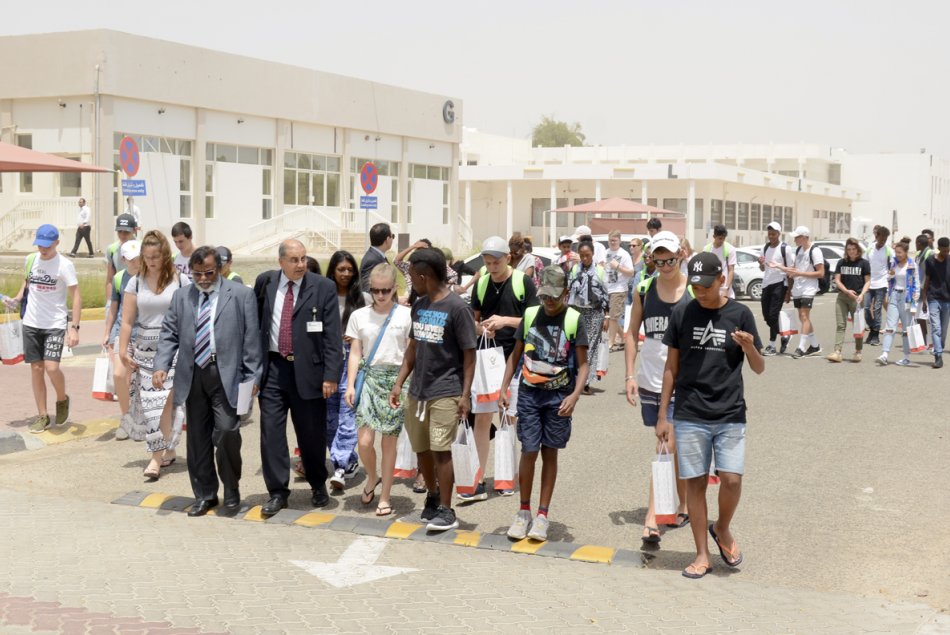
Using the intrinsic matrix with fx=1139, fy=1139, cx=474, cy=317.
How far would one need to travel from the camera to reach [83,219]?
31406 mm

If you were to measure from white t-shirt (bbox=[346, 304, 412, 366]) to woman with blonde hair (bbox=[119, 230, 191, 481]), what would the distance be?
6.25 feet

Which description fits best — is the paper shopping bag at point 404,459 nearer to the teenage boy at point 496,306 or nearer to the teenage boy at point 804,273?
the teenage boy at point 496,306

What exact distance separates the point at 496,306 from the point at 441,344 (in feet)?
3.95

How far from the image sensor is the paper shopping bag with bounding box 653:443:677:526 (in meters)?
6.69

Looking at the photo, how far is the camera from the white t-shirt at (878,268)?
17109 mm

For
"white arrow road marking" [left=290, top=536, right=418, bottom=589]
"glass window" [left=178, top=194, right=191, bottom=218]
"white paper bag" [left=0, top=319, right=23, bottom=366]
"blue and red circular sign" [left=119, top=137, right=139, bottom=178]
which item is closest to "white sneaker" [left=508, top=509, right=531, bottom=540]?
"white arrow road marking" [left=290, top=536, right=418, bottom=589]

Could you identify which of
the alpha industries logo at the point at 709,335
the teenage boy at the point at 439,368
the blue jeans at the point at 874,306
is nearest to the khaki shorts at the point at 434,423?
the teenage boy at the point at 439,368

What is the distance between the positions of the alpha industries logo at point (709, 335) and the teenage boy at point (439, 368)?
5.02 feet

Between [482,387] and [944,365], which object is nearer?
[482,387]

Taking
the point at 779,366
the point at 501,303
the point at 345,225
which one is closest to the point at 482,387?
the point at 501,303

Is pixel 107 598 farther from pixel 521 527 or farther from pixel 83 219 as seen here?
pixel 83 219

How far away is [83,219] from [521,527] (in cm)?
2695

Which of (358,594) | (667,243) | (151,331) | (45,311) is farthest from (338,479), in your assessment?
(45,311)

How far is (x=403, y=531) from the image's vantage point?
7.44 meters
